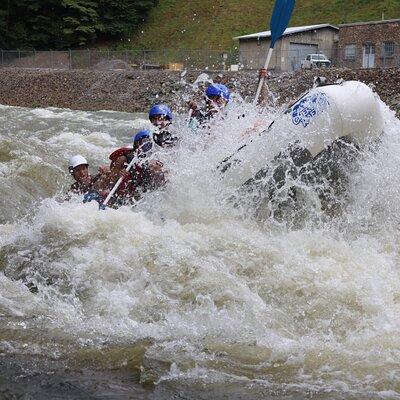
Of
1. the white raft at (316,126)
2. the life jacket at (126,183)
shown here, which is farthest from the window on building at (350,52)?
the life jacket at (126,183)

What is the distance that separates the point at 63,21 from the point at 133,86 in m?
20.1

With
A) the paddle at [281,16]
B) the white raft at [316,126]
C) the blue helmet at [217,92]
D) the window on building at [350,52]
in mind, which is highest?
the window on building at [350,52]

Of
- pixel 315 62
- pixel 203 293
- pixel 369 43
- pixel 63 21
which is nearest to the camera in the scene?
pixel 203 293

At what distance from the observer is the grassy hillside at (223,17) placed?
44.5m

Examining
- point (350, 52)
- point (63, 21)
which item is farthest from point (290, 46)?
point (63, 21)

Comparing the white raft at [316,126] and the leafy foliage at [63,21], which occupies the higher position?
the leafy foliage at [63,21]

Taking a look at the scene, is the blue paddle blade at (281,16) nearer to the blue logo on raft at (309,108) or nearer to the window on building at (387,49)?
the blue logo on raft at (309,108)

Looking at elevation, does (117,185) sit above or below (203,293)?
above

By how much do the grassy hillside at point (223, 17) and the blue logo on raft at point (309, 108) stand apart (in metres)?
38.0

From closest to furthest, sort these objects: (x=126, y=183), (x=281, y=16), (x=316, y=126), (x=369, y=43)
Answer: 1. (x=316, y=126)
2. (x=126, y=183)
3. (x=281, y=16)
4. (x=369, y=43)

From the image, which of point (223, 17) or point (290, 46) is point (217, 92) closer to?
point (290, 46)

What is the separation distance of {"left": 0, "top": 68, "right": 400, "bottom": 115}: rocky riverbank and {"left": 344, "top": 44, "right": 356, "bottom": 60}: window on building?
23.8ft

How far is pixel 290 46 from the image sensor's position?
37906mm

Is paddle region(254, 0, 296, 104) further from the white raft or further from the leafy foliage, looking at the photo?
the leafy foliage
